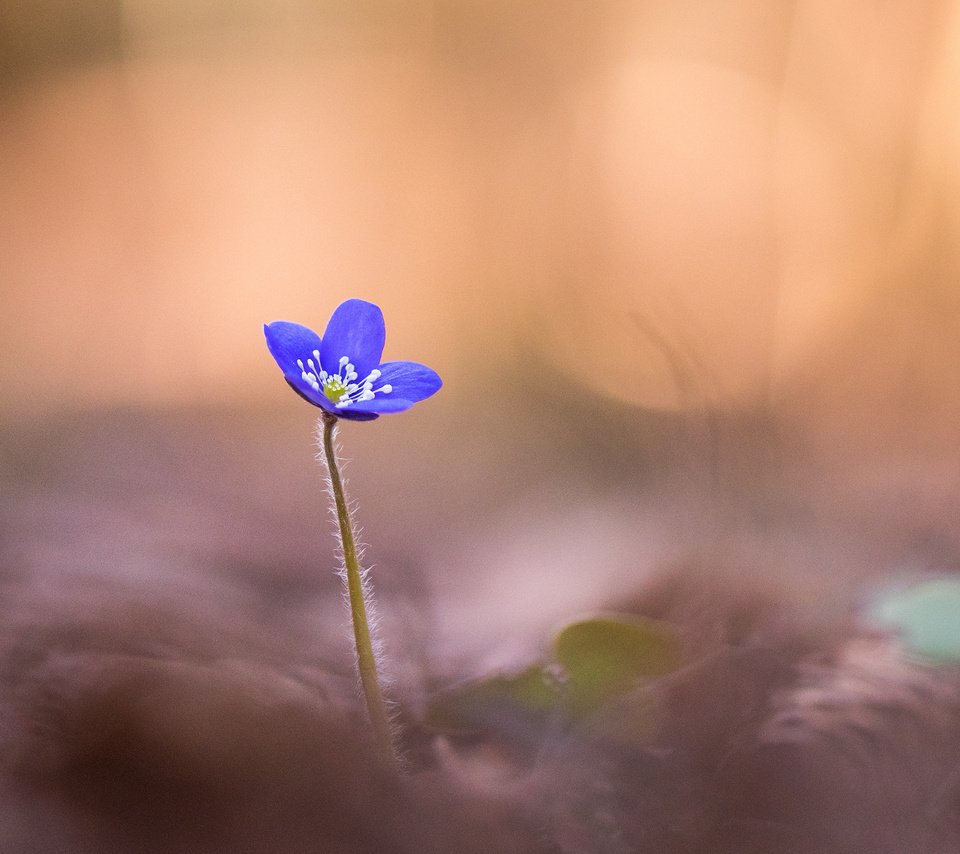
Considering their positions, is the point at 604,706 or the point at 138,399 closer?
the point at 604,706

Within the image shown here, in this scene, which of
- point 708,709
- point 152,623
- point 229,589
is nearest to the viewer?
point 708,709

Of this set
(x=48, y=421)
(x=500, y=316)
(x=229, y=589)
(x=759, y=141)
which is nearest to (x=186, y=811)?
(x=229, y=589)

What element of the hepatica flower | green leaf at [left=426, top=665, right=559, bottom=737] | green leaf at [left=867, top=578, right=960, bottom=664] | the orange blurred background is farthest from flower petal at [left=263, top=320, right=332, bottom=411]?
the orange blurred background

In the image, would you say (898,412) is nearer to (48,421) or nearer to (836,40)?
(836,40)

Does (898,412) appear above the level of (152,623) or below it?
below

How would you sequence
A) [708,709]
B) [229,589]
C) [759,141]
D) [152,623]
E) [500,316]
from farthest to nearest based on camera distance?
[500,316] → [759,141] → [229,589] → [152,623] → [708,709]

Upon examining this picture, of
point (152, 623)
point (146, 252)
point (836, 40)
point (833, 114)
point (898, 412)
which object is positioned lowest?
point (898, 412)

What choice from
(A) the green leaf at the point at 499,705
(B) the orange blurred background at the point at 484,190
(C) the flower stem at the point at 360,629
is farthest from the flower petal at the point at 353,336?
(B) the orange blurred background at the point at 484,190
